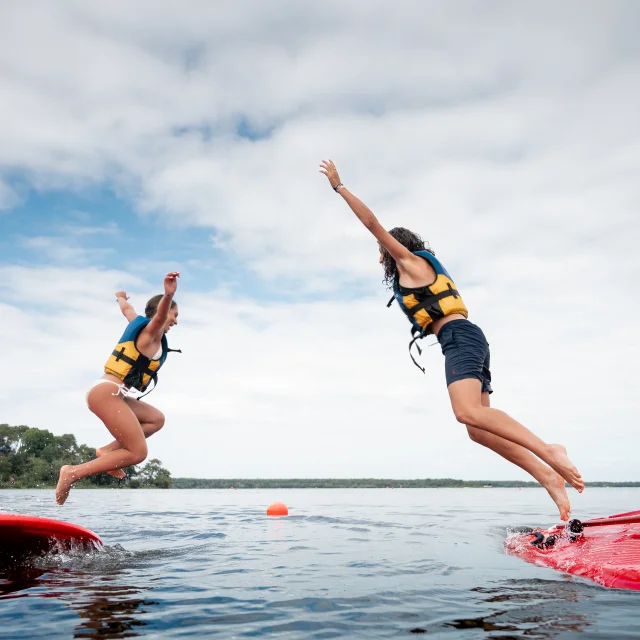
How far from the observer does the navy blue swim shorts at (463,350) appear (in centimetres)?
546

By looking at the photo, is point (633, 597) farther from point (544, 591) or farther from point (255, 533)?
point (255, 533)

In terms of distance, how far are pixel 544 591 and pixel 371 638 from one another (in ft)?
6.18

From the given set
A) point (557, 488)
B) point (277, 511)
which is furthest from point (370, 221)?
point (277, 511)

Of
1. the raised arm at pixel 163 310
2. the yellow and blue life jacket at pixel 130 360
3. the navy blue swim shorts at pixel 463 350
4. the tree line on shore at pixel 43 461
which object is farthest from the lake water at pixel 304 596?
the tree line on shore at pixel 43 461

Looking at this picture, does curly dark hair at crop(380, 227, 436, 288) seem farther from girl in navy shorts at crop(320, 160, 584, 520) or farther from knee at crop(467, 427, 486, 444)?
knee at crop(467, 427, 486, 444)

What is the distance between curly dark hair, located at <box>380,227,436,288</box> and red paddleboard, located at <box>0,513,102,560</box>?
13.9 feet

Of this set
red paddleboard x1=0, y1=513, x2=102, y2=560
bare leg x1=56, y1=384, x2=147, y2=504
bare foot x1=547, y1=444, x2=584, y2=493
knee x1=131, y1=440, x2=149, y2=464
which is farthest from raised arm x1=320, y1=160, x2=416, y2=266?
red paddleboard x1=0, y1=513, x2=102, y2=560

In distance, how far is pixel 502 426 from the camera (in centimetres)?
525

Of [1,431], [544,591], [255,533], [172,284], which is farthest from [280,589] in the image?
[1,431]

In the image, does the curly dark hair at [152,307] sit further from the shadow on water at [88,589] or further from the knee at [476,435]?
the knee at [476,435]

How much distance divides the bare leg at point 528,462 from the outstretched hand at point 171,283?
139 inches

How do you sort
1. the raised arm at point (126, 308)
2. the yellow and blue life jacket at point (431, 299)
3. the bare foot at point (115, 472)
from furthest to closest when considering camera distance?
the raised arm at point (126, 308) → the bare foot at point (115, 472) → the yellow and blue life jacket at point (431, 299)

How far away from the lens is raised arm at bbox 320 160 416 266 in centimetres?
557

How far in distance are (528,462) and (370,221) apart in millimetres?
2826
